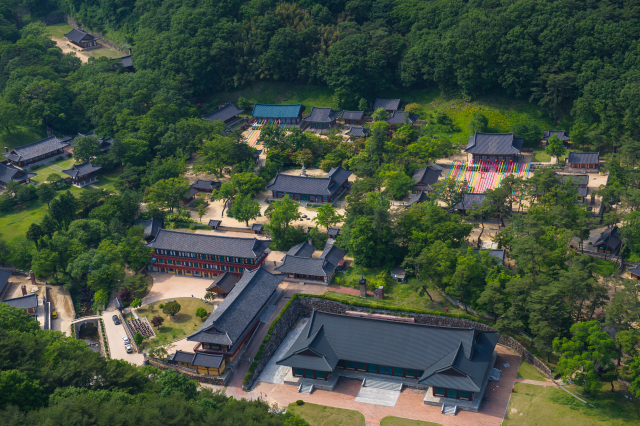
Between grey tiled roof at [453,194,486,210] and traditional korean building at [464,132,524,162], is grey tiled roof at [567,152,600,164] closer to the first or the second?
traditional korean building at [464,132,524,162]

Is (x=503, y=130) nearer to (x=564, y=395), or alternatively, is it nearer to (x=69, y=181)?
(x=564, y=395)

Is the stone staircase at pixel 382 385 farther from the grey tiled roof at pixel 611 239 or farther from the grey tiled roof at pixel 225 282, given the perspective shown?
the grey tiled roof at pixel 611 239

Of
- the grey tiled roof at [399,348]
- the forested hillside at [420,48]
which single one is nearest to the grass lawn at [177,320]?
the grey tiled roof at [399,348]

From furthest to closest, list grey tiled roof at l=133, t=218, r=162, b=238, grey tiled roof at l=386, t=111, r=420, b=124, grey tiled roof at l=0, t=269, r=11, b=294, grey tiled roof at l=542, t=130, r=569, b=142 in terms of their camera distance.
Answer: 1. grey tiled roof at l=386, t=111, r=420, b=124
2. grey tiled roof at l=542, t=130, r=569, b=142
3. grey tiled roof at l=133, t=218, r=162, b=238
4. grey tiled roof at l=0, t=269, r=11, b=294

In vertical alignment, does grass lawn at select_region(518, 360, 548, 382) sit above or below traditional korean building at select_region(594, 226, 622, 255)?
below

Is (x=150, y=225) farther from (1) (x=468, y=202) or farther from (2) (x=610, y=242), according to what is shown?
(2) (x=610, y=242)

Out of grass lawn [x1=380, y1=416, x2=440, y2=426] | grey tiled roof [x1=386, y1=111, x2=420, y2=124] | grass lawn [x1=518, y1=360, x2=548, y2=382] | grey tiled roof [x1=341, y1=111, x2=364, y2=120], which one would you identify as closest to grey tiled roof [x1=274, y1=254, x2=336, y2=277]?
grass lawn [x1=380, y1=416, x2=440, y2=426]
